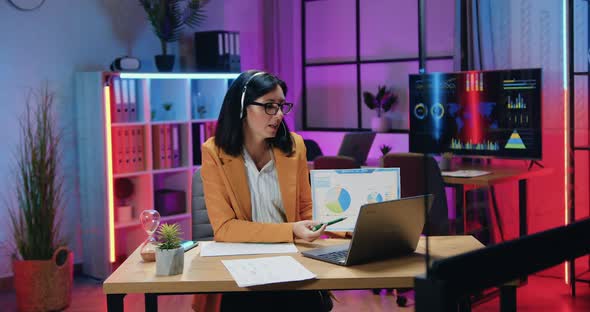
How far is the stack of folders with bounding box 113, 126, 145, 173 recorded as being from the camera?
5359 mm

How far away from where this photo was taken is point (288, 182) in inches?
113

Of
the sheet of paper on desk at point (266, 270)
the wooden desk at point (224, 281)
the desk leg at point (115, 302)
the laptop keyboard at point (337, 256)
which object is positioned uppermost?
the laptop keyboard at point (337, 256)

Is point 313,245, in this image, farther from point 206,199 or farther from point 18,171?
point 18,171

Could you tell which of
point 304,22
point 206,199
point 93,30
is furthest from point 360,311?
point 304,22

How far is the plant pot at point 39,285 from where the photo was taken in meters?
4.56

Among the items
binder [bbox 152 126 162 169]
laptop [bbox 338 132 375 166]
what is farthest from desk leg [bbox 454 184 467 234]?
binder [bbox 152 126 162 169]

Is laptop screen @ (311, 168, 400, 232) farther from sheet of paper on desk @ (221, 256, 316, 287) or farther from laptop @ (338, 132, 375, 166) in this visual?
laptop @ (338, 132, 375, 166)

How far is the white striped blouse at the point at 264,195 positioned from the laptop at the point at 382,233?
45 cm

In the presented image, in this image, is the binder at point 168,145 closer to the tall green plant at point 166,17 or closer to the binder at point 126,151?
the binder at point 126,151

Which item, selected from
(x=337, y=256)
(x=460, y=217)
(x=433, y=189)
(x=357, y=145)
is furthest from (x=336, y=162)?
(x=433, y=189)

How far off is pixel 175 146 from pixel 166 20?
0.99 metres

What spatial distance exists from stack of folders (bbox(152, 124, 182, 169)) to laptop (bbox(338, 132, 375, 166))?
51.9 inches

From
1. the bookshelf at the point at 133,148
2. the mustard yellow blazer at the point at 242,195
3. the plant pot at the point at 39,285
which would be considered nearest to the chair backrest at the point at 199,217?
the mustard yellow blazer at the point at 242,195

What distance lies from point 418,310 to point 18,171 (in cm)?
475
